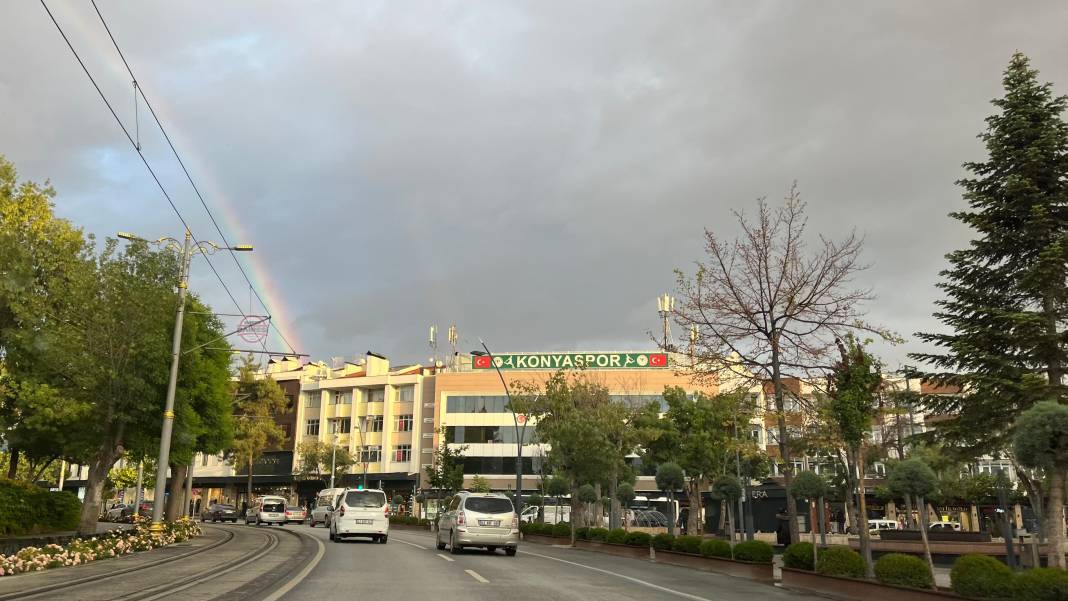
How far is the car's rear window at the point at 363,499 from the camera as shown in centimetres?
2769

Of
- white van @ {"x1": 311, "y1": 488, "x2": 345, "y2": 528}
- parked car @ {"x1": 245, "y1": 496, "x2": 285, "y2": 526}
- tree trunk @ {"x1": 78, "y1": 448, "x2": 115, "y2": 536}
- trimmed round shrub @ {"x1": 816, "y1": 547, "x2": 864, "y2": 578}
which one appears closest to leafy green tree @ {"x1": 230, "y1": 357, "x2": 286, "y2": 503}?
parked car @ {"x1": 245, "y1": 496, "x2": 285, "y2": 526}

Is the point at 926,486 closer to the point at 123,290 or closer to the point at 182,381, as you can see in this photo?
the point at 123,290

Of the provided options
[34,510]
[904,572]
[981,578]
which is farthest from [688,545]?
[34,510]

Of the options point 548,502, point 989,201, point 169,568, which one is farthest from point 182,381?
point 548,502

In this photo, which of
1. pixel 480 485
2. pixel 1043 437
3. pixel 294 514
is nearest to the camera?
pixel 1043 437

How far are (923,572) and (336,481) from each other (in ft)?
243

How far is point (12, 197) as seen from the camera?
29.5m

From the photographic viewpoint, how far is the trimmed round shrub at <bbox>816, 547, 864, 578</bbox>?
45.9 feet

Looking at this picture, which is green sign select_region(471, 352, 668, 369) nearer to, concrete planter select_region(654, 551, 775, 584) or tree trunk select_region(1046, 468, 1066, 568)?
concrete planter select_region(654, 551, 775, 584)

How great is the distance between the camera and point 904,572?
12047mm

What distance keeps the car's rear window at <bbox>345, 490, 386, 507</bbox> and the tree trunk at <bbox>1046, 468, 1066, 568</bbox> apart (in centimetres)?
2039

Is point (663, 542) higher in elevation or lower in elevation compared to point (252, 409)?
lower

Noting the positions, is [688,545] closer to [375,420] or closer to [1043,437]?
[1043,437]

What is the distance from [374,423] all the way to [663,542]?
6313 centimetres
